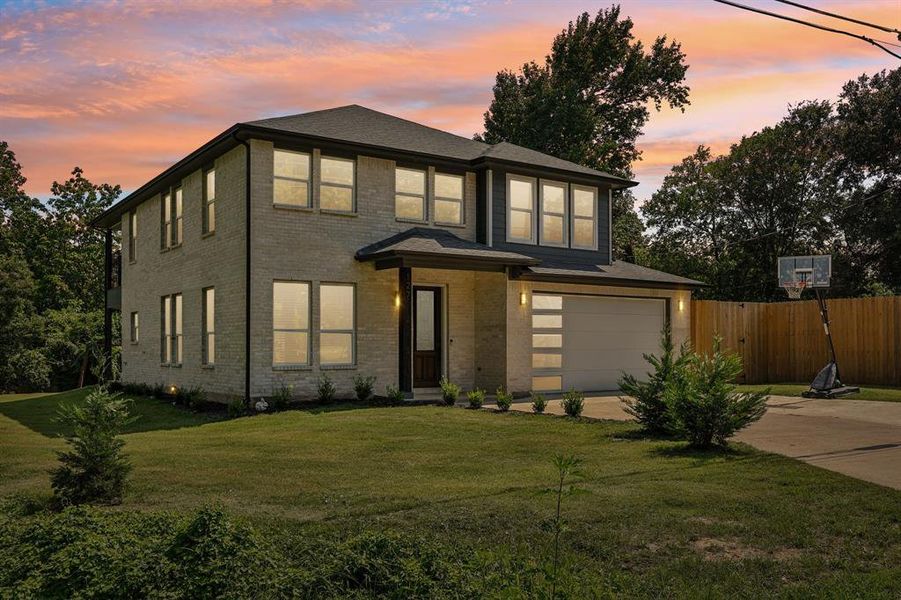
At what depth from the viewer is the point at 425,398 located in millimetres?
17875

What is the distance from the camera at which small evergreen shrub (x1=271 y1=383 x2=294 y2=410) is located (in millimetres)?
15766

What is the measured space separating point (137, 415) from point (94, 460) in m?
6.94

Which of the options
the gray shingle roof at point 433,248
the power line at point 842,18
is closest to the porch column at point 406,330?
the gray shingle roof at point 433,248

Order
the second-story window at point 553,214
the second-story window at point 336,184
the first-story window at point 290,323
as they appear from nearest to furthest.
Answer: the first-story window at point 290,323 → the second-story window at point 336,184 → the second-story window at point 553,214

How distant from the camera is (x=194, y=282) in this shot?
1931 cm

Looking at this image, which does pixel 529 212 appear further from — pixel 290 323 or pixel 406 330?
pixel 290 323

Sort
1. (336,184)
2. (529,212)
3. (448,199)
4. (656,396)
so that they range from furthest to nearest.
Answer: (529,212)
(448,199)
(336,184)
(656,396)

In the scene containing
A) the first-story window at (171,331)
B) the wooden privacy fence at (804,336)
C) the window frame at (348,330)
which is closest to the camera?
the window frame at (348,330)

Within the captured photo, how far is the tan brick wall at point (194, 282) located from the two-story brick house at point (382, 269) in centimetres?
7

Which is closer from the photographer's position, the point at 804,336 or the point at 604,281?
the point at 604,281

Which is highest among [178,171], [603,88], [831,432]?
[603,88]

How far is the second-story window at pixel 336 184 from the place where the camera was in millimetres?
17375

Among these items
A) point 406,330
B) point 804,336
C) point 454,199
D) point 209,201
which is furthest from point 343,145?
point 804,336

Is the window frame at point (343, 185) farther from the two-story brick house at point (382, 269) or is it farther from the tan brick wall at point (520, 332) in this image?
the tan brick wall at point (520, 332)
